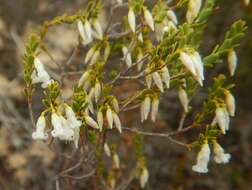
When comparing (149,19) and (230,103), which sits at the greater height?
(149,19)

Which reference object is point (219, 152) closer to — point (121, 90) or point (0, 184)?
point (121, 90)

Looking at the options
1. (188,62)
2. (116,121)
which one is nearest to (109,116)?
(116,121)

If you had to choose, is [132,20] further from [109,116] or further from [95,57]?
[109,116]

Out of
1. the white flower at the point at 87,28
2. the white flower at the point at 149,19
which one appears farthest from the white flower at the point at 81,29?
the white flower at the point at 149,19

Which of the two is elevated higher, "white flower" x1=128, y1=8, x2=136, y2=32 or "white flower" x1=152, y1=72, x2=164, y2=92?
"white flower" x1=128, y1=8, x2=136, y2=32

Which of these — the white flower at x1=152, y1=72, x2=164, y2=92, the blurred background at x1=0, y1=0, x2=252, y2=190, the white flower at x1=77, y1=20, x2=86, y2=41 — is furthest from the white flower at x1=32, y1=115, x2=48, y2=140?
the blurred background at x1=0, y1=0, x2=252, y2=190

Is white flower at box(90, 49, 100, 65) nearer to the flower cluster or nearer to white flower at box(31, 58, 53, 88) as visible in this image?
white flower at box(31, 58, 53, 88)

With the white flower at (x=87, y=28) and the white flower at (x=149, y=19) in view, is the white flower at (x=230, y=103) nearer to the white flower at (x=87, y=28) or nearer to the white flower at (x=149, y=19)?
the white flower at (x=149, y=19)

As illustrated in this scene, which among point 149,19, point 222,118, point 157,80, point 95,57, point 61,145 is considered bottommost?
point 61,145
